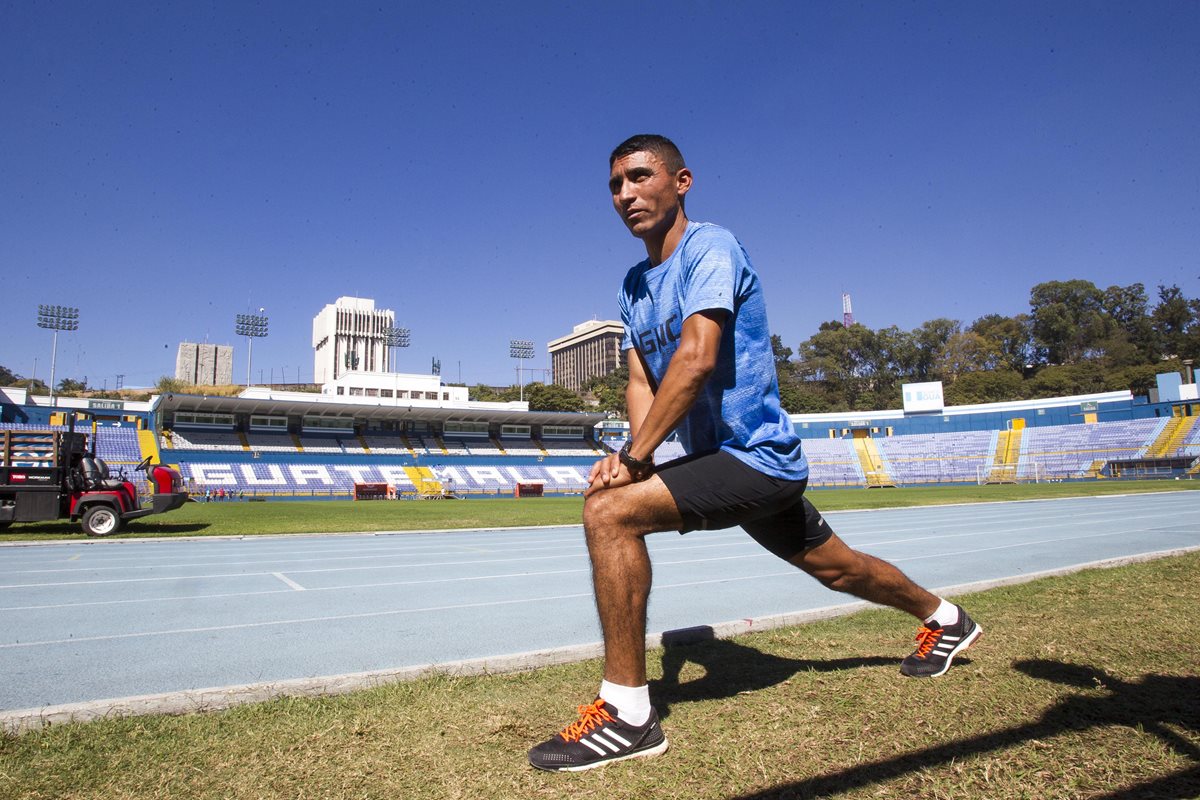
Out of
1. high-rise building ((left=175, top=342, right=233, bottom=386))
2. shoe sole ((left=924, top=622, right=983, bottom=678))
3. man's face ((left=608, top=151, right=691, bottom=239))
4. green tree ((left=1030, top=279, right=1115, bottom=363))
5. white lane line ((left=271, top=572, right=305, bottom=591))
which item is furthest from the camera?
high-rise building ((left=175, top=342, right=233, bottom=386))

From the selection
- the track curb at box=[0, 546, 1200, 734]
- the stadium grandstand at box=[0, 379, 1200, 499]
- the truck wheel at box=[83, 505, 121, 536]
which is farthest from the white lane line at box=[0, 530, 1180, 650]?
the stadium grandstand at box=[0, 379, 1200, 499]

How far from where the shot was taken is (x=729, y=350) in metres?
2.64

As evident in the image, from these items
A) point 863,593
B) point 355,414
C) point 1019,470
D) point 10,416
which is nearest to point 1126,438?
point 1019,470

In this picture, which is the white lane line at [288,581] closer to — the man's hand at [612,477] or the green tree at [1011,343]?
the man's hand at [612,477]

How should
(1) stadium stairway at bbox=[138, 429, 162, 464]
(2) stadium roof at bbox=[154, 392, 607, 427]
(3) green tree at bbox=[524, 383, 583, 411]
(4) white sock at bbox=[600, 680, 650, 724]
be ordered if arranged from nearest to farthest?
(4) white sock at bbox=[600, 680, 650, 724] < (1) stadium stairway at bbox=[138, 429, 162, 464] < (2) stadium roof at bbox=[154, 392, 607, 427] < (3) green tree at bbox=[524, 383, 583, 411]

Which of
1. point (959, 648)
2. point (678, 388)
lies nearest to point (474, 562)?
point (959, 648)

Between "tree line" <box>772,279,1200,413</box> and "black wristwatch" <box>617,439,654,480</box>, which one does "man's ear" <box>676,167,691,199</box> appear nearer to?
"black wristwatch" <box>617,439,654,480</box>

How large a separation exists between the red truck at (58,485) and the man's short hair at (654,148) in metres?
15.3

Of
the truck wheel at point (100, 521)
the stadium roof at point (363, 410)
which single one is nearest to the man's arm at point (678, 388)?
the truck wheel at point (100, 521)

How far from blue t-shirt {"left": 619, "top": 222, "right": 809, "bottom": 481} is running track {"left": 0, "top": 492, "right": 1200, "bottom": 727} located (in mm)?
1719

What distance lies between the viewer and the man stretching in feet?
7.72

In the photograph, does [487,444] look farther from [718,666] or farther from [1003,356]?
[1003,356]

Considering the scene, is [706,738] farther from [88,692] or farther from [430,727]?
[88,692]

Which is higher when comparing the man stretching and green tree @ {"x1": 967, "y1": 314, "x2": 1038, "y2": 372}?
green tree @ {"x1": 967, "y1": 314, "x2": 1038, "y2": 372}
